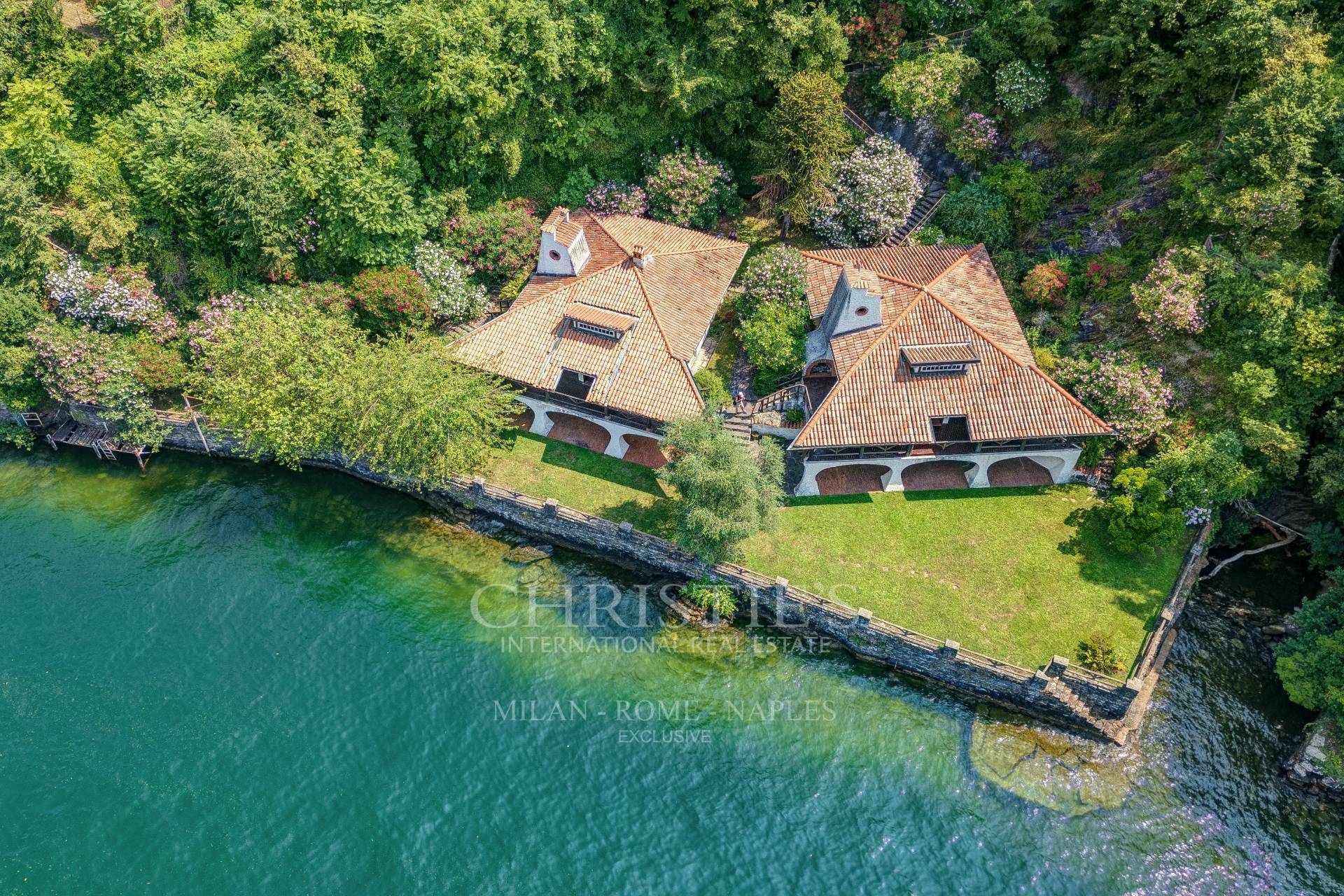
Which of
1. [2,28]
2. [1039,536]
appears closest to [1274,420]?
[1039,536]

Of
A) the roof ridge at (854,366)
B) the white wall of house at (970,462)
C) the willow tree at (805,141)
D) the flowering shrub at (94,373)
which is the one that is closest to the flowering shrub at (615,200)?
the willow tree at (805,141)

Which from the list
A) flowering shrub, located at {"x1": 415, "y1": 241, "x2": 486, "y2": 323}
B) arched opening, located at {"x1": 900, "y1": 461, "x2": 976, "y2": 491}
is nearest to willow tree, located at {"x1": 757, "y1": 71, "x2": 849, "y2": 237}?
arched opening, located at {"x1": 900, "y1": 461, "x2": 976, "y2": 491}

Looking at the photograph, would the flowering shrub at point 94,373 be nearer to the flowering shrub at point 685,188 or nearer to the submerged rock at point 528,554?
the submerged rock at point 528,554

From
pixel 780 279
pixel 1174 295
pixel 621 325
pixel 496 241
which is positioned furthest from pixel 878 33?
pixel 496 241

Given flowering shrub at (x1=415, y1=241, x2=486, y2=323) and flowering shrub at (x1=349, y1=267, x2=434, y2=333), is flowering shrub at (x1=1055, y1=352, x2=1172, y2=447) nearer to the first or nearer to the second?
flowering shrub at (x1=415, y1=241, x2=486, y2=323)

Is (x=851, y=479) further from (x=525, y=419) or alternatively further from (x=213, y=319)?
(x=213, y=319)

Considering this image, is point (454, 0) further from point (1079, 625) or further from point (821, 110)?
point (1079, 625)
